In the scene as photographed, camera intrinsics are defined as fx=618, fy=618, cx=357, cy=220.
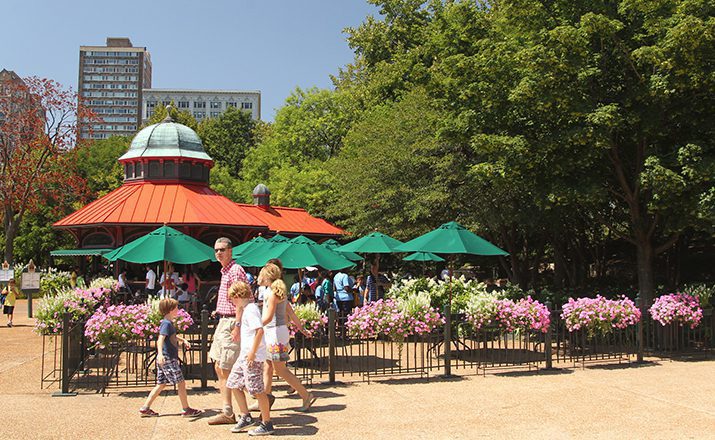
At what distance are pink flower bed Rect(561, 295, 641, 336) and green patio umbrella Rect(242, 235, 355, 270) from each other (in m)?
5.00

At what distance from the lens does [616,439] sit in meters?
6.81

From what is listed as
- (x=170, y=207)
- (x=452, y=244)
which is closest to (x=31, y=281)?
(x=170, y=207)

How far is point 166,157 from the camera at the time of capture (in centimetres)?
3027

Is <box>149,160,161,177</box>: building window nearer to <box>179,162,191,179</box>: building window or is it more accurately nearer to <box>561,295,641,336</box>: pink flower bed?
<box>179,162,191,179</box>: building window

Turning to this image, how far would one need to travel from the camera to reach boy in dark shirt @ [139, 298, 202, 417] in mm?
7664

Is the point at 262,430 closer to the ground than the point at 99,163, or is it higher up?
closer to the ground

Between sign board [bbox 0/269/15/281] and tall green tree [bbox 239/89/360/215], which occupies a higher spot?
tall green tree [bbox 239/89/360/215]

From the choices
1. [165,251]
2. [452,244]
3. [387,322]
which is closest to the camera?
[387,322]

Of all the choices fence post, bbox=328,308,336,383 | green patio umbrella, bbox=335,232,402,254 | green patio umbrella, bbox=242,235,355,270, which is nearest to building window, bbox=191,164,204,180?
green patio umbrella, bbox=335,232,402,254

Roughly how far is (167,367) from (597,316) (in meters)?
7.88

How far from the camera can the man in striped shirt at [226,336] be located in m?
7.44

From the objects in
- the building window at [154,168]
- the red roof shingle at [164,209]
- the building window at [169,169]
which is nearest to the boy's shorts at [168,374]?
the red roof shingle at [164,209]

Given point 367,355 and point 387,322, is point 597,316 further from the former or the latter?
point 367,355

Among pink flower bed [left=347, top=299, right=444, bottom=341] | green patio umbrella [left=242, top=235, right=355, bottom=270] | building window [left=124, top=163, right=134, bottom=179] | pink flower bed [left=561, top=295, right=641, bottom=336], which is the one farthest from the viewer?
building window [left=124, top=163, right=134, bottom=179]
